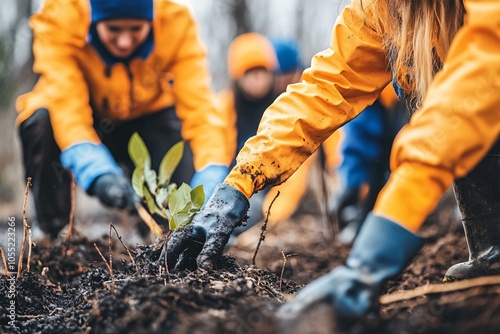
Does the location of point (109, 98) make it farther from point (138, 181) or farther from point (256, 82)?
point (256, 82)

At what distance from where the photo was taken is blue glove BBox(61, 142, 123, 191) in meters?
2.78

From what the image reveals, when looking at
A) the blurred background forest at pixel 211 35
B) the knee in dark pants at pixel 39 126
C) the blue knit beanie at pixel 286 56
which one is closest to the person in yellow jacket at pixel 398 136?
the knee in dark pants at pixel 39 126

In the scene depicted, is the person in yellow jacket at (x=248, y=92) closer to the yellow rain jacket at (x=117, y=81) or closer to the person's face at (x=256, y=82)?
the person's face at (x=256, y=82)

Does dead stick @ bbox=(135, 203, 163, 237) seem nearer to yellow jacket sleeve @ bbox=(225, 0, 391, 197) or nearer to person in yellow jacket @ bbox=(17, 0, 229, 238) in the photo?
person in yellow jacket @ bbox=(17, 0, 229, 238)

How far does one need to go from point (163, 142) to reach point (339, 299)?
251cm

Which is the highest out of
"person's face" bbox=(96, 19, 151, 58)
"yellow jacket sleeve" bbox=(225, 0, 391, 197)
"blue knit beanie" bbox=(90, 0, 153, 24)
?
"blue knit beanie" bbox=(90, 0, 153, 24)

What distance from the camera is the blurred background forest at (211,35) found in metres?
8.32

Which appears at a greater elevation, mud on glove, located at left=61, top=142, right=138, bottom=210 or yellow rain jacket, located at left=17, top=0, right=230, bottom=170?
yellow rain jacket, located at left=17, top=0, right=230, bottom=170

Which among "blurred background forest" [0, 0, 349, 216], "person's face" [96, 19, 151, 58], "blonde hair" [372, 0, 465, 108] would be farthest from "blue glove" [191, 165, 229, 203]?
"blurred background forest" [0, 0, 349, 216]

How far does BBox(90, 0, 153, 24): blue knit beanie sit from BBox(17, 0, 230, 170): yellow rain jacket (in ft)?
0.34

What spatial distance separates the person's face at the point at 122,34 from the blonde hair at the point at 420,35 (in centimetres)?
172

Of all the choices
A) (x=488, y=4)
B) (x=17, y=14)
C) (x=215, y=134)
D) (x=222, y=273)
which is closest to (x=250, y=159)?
(x=222, y=273)

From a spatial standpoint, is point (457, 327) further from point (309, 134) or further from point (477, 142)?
point (309, 134)

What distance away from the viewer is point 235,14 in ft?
35.3
